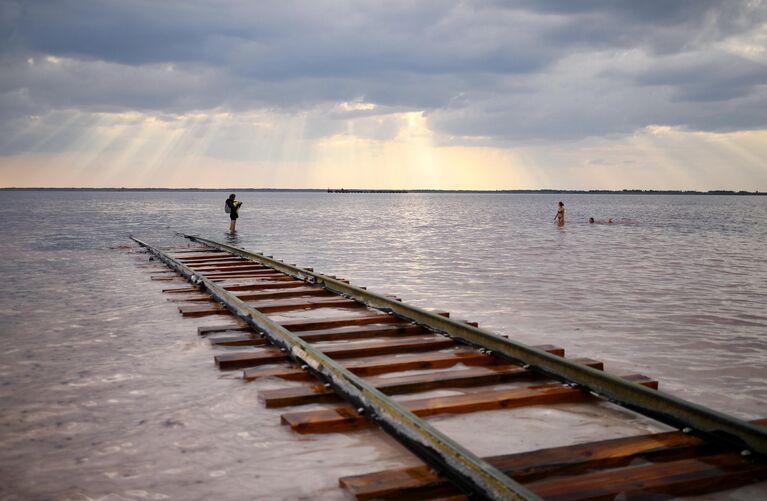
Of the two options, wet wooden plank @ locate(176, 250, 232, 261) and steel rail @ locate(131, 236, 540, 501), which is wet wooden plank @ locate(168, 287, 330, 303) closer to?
steel rail @ locate(131, 236, 540, 501)

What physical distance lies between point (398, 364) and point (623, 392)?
189 centimetres

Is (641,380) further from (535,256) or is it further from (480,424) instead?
(535,256)

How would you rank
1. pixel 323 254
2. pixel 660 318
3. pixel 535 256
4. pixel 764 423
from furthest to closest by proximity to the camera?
pixel 323 254
pixel 535 256
pixel 660 318
pixel 764 423

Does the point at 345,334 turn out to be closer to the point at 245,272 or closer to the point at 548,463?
the point at 548,463

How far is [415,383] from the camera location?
4.79 meters

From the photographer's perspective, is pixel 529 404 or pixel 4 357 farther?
pixel 4 357

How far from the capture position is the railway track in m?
3.10

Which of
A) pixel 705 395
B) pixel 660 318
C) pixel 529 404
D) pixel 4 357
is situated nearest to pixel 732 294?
pixel 660 318

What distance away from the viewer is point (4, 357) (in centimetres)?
638

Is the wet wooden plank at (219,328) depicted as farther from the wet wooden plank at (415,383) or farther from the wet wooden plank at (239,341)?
the wet wooden plank at (415,383)

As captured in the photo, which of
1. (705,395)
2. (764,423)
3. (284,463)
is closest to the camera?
(284,463)

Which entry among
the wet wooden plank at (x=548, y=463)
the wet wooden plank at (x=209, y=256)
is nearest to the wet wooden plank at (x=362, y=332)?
the wet wooden plank at (x=548, y=463)

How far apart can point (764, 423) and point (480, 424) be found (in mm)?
1873

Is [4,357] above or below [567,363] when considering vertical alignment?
below
